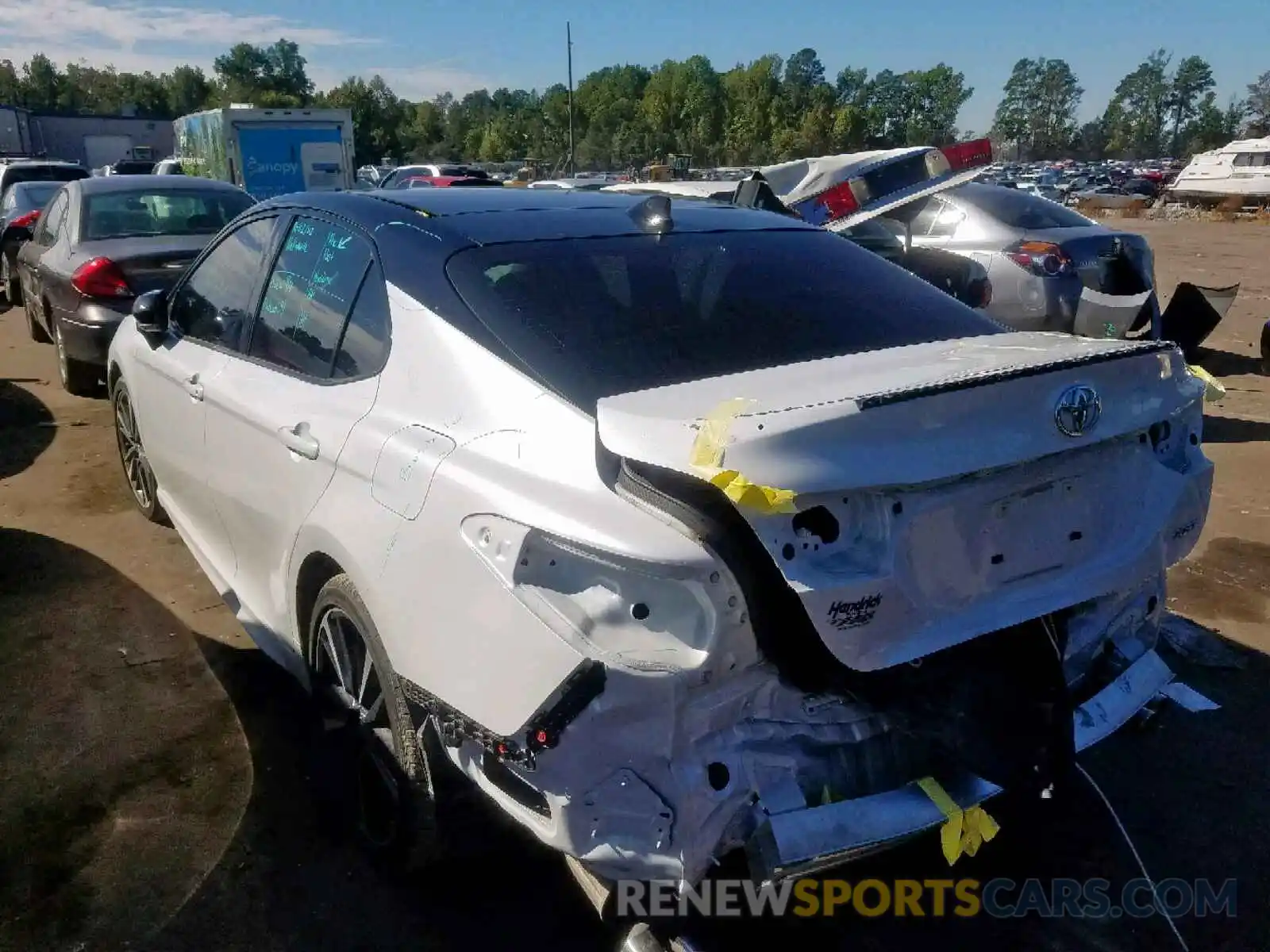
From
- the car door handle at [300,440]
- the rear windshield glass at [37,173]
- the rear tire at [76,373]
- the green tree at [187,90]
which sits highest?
the green tree at [187,90]

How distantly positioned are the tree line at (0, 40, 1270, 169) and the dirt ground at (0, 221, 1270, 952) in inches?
2565

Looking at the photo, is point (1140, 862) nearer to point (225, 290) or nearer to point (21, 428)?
point (225, 290)

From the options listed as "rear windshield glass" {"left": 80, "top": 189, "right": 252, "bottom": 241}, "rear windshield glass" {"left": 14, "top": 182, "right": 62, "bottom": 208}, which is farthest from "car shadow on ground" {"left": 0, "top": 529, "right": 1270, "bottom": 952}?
"rear windshield glass" {"left": 14, "top": 182, "right": 62, "bottom": 208}

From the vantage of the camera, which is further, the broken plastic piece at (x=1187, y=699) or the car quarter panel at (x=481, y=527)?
the broken plastic piece at (x=1187, y=699)

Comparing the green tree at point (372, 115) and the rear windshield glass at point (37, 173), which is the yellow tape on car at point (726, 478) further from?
the green tree at point (372, 115)

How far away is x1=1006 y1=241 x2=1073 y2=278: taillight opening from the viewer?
8250 mm

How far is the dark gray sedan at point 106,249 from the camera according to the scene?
7.14 meters

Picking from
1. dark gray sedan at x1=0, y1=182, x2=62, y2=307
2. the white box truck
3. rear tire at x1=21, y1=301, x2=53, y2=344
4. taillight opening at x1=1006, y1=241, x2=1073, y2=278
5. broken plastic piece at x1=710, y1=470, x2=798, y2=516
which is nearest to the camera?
broken plastic piece at x1=710, y1=470, x2=798, y2=516

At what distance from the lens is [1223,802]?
3.20 meters

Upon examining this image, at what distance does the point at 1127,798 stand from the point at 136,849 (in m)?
2.88

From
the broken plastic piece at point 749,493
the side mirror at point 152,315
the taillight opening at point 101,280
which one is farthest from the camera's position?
the taillight opening at point 101,280

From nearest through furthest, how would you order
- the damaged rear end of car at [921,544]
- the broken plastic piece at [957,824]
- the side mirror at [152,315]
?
the damaged rear end of car at [921,544] → the broken plastic piece at [957,824] → the side mirror at [152,315]

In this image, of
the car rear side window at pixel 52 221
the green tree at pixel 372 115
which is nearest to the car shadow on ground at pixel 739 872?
the car rear side window at pixel 52 221

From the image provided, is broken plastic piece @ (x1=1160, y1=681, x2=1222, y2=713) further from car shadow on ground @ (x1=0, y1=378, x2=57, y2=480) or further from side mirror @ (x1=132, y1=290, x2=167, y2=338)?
car shadow on ground @ (x1=0, y1=378, x2=57, y2=480)
